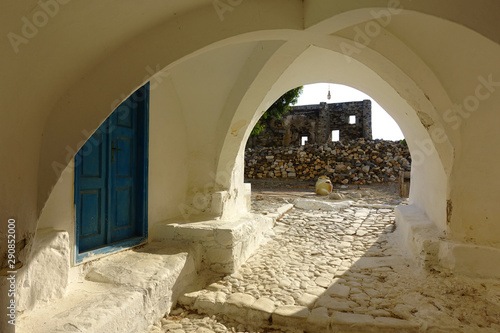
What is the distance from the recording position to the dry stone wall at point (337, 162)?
12344mm

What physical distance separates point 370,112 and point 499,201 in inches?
689

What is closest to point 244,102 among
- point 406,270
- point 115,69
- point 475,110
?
point 115,69

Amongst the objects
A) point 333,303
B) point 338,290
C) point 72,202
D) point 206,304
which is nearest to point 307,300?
point 333,303

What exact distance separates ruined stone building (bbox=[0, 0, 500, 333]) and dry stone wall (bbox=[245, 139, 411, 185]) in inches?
322

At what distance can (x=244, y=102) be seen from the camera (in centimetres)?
357

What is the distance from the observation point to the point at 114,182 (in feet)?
10.0

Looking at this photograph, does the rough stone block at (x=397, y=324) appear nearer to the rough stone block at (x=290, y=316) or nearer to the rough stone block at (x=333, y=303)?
the rough stone block at (x=333, y=303)

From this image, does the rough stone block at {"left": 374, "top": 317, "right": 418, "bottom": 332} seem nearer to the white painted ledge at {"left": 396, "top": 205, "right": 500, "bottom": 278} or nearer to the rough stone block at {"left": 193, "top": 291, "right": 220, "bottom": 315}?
the white painted ledge at {"left": 396, "top": 205, "right": 500, "bottom": 278}

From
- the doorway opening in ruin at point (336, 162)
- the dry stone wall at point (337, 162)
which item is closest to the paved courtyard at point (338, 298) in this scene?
the doorway opening in ruin at point (336, 162)

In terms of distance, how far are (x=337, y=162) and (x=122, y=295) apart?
12.4m

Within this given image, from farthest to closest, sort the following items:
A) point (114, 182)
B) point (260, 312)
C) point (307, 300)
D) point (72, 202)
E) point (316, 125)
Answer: point (316, 125) → point (114, 182) → point (307, 300) → point (260, 312) → point (72, 202)

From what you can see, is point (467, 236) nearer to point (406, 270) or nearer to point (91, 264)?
point (406, 270)

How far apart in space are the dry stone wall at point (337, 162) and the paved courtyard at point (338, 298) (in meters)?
9.02

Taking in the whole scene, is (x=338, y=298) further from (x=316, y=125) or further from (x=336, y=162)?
(x=316, y=125)
